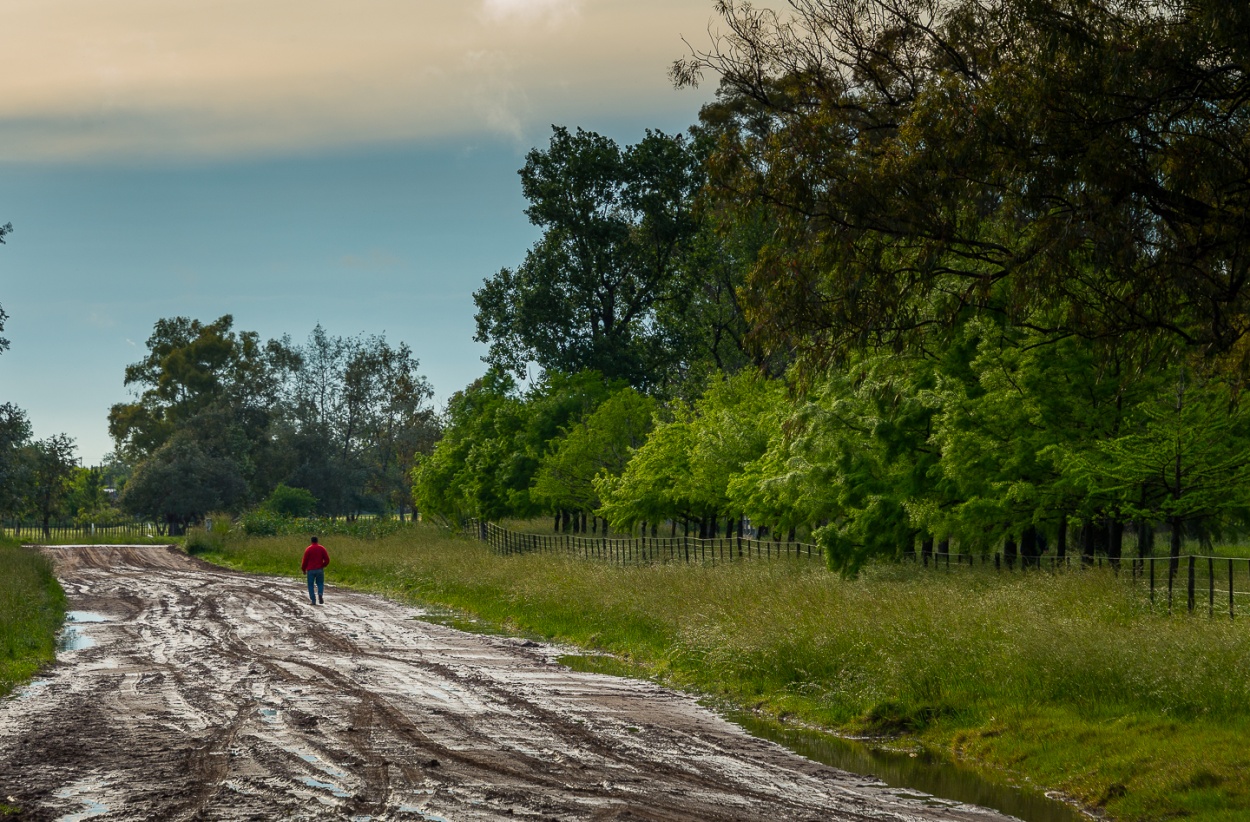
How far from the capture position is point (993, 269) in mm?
20172

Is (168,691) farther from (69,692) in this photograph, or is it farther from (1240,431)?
(1240,431)

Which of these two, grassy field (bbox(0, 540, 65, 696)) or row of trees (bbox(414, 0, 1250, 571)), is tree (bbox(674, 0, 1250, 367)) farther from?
grassy field (bbox(0, 540, 65, 696))

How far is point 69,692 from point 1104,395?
17.4 m

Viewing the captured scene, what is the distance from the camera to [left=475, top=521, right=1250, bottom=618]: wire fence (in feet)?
57.3

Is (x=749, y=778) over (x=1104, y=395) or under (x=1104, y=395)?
under

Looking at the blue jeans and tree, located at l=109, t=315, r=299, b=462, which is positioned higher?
tree, located at l=109, t=315, r=299, b=462

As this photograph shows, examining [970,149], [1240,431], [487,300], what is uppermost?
[487,300]

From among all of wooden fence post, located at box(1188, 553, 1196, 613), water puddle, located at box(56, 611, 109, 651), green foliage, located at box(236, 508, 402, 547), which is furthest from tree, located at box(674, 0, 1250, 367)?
green foliage, located at box(236, 508, 402, 547)

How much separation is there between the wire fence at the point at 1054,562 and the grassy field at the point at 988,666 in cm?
61

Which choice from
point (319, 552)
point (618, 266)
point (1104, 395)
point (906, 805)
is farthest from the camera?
point (618, 266)

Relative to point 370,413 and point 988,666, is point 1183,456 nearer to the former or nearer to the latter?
point 988,666

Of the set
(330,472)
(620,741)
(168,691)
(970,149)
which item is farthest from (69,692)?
(330,472)

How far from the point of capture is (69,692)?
17234mm

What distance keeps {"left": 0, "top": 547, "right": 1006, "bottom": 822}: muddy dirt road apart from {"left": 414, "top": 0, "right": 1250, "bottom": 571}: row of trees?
18.7ft
